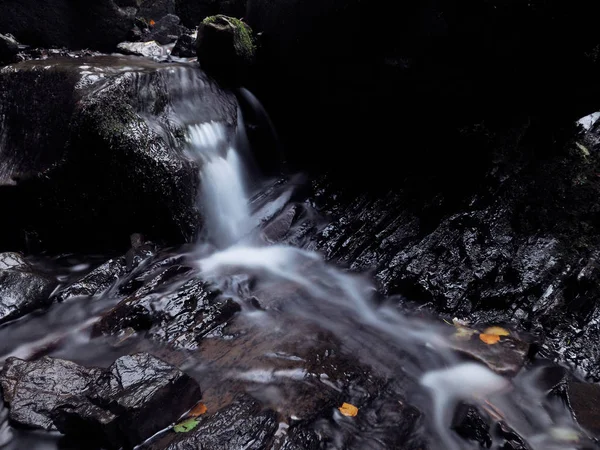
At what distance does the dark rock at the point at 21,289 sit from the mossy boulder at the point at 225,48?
425 cm

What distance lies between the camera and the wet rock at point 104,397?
2.50 metres

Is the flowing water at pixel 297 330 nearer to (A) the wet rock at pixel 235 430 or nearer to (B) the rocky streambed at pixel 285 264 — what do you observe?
(B) the rocky streambed at pixel 285 264

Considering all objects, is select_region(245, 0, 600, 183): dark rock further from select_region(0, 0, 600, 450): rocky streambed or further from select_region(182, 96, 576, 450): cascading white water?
select_region(182, 96, 576, 450): cascading white water

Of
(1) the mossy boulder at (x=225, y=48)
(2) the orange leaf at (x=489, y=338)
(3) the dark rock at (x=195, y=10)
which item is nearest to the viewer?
(2) the orange leaf at (x=489, y=338)

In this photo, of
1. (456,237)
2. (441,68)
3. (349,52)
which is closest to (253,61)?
(349,52)

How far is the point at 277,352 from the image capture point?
3.49 meters

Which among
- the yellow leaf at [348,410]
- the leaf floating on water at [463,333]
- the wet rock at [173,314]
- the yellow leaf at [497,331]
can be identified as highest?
the yellow leaf at [497,331]

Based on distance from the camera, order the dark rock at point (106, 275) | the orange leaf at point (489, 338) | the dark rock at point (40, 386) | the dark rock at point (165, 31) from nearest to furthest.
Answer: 1. the dark rock at point (40, 386)
2. the orange leaf at point (489, 338)
3. the dark rock at point (106, 275)
4. the dark rock at point (165, 31)

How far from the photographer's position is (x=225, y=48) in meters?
6.67

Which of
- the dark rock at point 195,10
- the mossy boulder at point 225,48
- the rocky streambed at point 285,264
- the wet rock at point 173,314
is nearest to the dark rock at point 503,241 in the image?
the rocky streambed at point 285,264

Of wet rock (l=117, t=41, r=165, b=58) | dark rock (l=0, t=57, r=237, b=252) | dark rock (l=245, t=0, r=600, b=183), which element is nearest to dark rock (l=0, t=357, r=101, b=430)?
dark rock (l=0, t=57, r=237, b=252)

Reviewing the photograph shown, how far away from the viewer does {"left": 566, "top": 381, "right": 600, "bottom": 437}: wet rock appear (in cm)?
280

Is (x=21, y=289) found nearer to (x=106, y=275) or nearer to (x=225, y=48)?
(x=106, y=275)

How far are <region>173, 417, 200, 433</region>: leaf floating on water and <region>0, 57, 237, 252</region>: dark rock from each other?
2.76 meters
